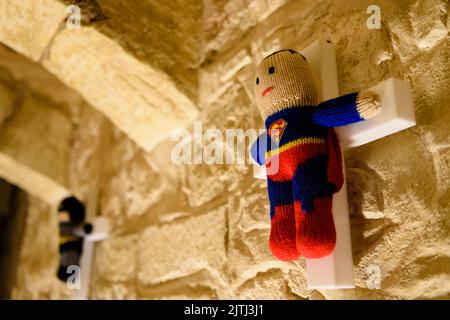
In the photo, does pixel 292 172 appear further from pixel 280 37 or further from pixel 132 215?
pixel 132 215

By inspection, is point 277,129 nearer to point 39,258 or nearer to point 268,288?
point 268,288

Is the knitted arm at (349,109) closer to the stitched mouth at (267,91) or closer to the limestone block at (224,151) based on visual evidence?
the stitched mouth at (267,91)

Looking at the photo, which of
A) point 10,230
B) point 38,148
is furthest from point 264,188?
point 10,230

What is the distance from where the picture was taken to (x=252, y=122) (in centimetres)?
103

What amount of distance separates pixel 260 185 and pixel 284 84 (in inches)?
12.0

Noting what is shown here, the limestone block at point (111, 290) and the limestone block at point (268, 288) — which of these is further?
the limestone block at point (111, 290)

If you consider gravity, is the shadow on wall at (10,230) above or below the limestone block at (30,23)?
below

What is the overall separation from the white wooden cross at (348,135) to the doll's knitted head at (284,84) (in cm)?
7

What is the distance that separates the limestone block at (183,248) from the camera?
41.5 inches

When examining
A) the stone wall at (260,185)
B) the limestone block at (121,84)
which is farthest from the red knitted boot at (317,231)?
the limestone block at (121,84)

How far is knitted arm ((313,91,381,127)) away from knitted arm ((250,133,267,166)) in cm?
12

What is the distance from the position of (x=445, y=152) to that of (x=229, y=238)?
21.1 inches

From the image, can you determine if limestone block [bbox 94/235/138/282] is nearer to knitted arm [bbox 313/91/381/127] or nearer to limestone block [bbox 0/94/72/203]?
limestone block [bbox 0/94/72/203]
